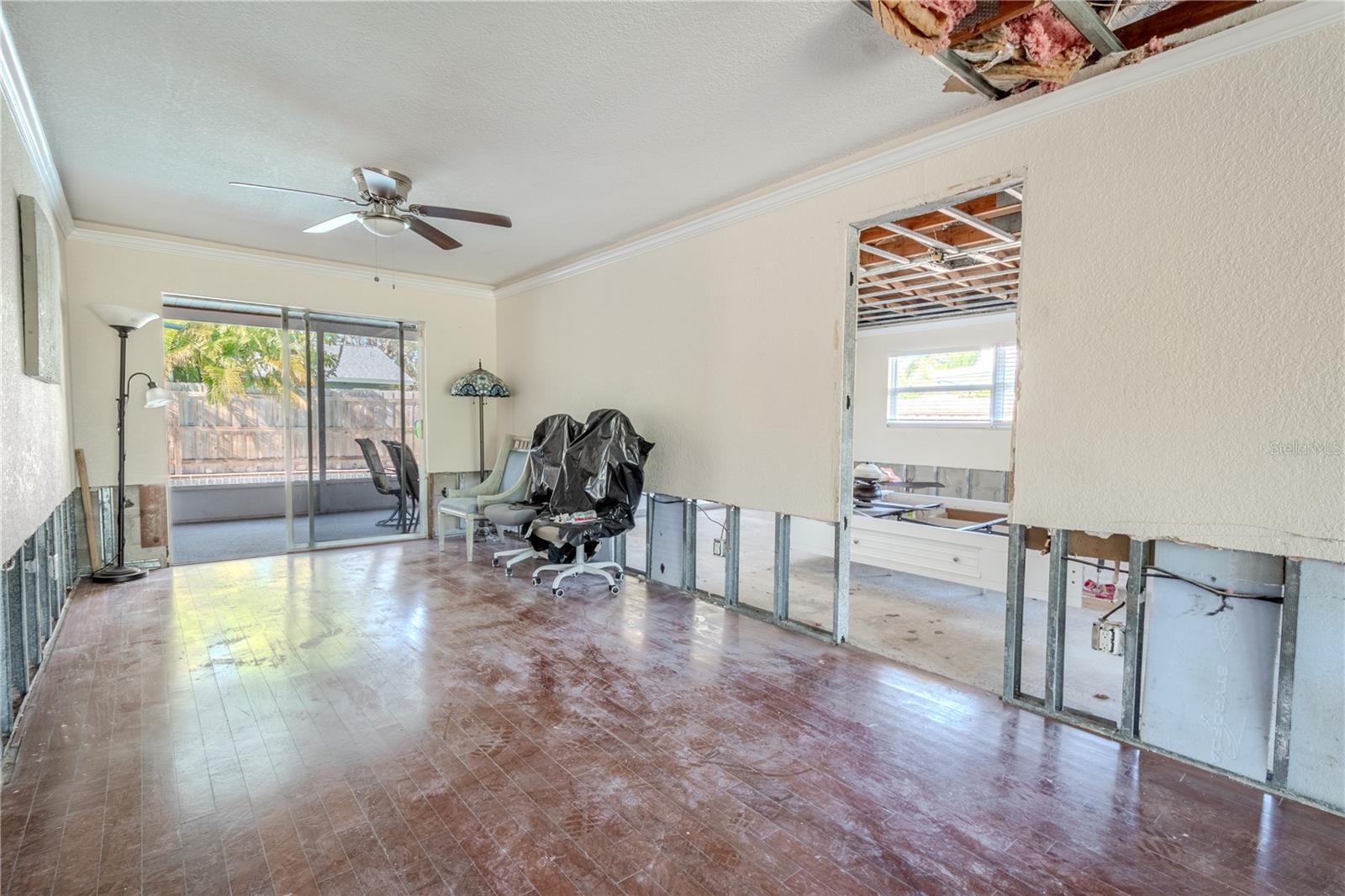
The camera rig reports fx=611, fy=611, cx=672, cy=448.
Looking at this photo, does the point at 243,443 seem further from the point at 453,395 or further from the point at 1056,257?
the point at 1056,257

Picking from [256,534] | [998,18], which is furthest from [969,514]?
[256,534]

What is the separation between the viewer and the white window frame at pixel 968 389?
746 cm

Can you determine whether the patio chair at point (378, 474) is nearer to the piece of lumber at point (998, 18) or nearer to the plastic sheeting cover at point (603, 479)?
the plastic sheeting cover at point (603, 479)

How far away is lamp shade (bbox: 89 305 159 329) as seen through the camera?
14.1 ft

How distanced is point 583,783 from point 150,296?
5.28 metres

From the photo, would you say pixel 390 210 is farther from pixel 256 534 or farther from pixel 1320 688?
pixel 256 534

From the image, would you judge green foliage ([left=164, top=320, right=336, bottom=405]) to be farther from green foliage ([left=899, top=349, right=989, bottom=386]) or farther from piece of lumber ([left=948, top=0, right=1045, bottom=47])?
piece of lumber ([left=948, top=0, right=1045, bottom=47])

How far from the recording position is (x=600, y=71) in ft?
8.27

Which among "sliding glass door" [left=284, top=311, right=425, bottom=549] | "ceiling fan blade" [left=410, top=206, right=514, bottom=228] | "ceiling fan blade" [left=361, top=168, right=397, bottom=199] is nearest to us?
"ceiling fan blade" [left=361, top=168, right=397, bottom=199]

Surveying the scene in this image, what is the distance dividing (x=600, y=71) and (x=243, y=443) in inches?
333

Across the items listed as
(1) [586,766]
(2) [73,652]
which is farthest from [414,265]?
(1) [586,766]

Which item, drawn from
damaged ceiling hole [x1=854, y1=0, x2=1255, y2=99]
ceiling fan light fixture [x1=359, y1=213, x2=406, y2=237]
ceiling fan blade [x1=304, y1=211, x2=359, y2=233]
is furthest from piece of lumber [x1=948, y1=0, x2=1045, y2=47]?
ceiling fan blade [x1=304, y1=211, x2=359, y2=233]

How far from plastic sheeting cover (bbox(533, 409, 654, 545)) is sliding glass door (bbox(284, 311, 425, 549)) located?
2.67 m

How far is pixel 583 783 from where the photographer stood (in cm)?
211
